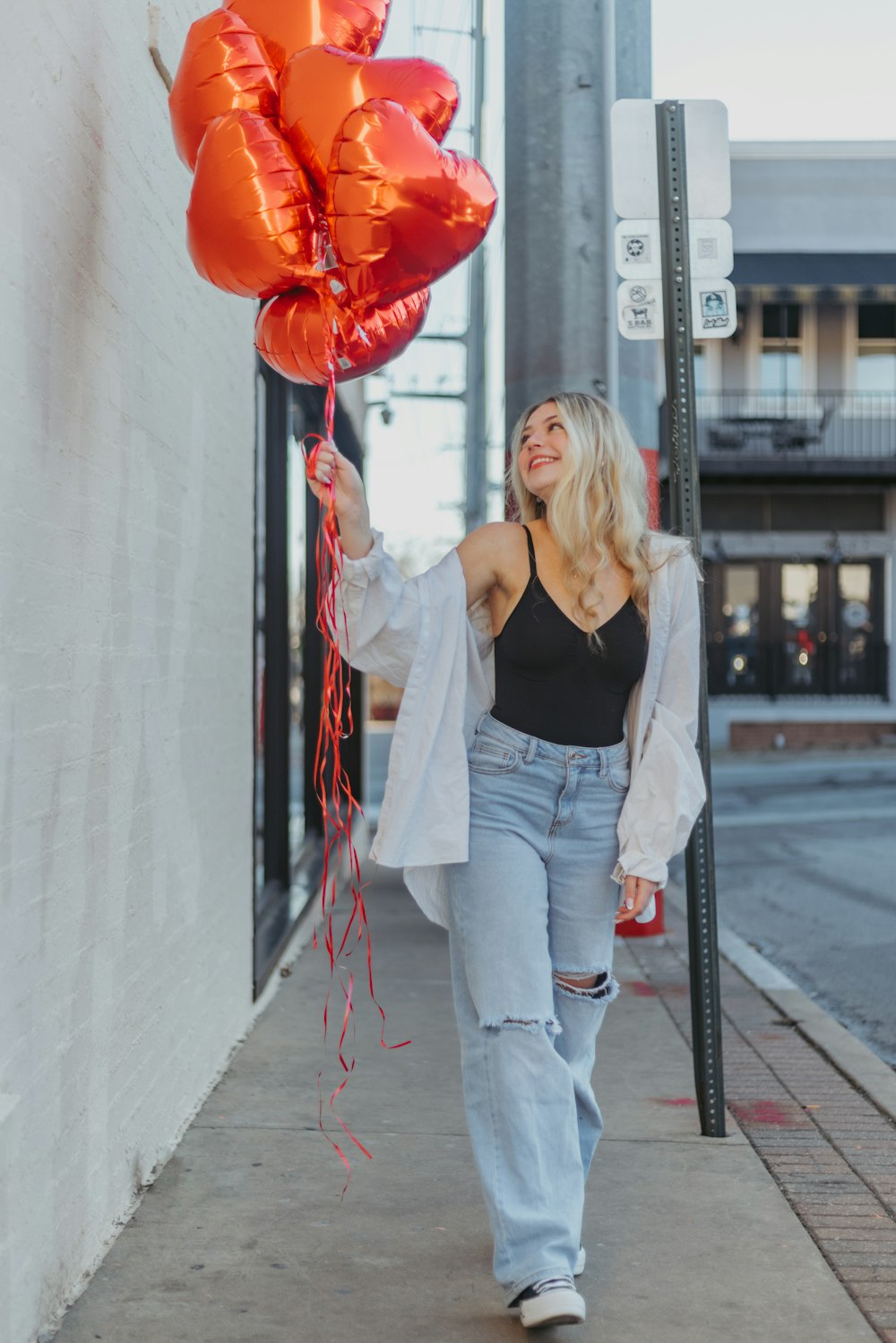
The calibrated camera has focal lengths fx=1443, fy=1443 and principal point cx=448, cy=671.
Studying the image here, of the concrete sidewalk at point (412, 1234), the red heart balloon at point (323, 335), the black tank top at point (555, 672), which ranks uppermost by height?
the red heart balloon at point (323, 335)

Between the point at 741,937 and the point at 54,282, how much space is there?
6.17m

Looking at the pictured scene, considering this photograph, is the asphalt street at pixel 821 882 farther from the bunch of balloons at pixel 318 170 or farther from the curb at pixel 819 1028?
the bunch of balloons at pixel 318 170

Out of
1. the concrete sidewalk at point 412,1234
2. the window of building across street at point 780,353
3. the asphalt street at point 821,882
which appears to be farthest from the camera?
the window of building across street at point 780,353

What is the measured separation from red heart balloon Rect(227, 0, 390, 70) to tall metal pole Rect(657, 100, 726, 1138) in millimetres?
1609

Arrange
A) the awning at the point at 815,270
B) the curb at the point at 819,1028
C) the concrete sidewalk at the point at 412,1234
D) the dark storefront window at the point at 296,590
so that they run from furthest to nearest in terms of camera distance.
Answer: the awning at the point at 815,270 < the dark storefront window at the point at 296,590 < the curb at the point at 819,1028 < the concrete sidewalk at the point at 412,1234

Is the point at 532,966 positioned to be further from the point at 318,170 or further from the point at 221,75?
the point at 221,75

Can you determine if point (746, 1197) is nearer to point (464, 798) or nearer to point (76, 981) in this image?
point (464, 798)

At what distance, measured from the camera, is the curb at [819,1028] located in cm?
486

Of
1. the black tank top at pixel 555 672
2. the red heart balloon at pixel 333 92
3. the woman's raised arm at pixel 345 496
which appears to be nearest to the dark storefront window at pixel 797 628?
the black tank top at pixel 555 672

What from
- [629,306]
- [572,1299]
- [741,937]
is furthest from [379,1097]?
[741,937]

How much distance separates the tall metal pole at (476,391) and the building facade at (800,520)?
4.19 m

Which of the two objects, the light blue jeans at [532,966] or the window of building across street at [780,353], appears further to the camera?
the window of building across street at [780,353]

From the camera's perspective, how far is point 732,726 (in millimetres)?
23703

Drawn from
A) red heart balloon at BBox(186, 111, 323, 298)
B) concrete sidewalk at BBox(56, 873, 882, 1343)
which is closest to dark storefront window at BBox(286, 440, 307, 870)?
concrete sidewalk at BBox(56, 873, 882, 1343)
